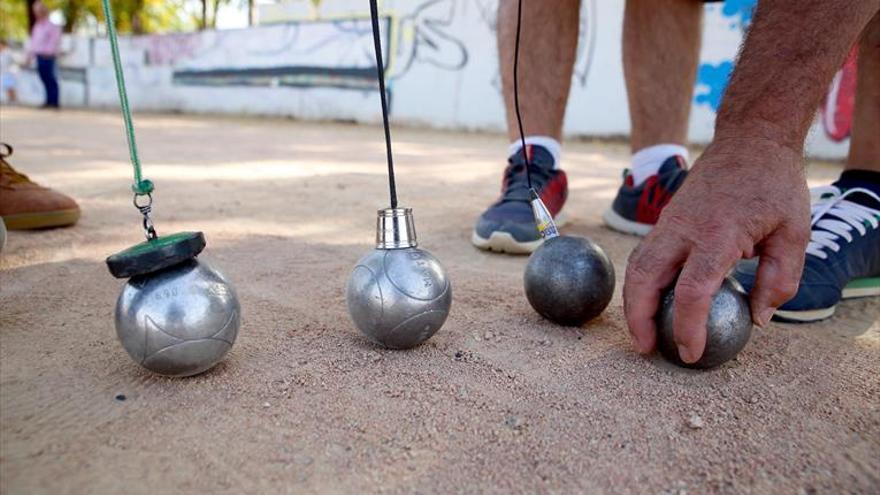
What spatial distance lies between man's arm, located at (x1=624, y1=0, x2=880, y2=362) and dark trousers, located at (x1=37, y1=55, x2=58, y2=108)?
51.1ft

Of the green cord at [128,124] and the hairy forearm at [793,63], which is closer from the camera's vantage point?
the green cord at [128,124]

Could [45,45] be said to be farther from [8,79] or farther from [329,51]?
[8,79]

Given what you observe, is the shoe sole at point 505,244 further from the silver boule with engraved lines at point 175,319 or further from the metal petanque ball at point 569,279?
the silver boule with engraved lines at point 175,319

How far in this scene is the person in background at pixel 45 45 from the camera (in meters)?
13.7

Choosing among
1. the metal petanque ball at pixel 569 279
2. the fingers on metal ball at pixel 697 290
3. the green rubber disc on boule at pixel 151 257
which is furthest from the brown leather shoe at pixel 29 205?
the fingers on metal ball at pixel 697 290

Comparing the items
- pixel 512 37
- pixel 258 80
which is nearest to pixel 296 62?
pixel 258 80

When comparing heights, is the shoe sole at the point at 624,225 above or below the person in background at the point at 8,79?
below

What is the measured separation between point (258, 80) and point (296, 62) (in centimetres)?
120

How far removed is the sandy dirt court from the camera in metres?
1.15

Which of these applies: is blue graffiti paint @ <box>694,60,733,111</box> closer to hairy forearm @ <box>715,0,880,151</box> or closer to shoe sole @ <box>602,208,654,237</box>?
shoe sole @ <box>602,208,654,237</box>

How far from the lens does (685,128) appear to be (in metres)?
3.07

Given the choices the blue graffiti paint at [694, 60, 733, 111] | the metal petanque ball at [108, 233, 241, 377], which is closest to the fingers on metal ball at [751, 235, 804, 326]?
the metal petanque ball at [108, 233, 241, 377]

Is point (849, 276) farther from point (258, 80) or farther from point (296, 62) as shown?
point (258, 80)

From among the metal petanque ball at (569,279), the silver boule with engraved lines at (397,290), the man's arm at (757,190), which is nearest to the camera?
the man's arm at (757,190)
